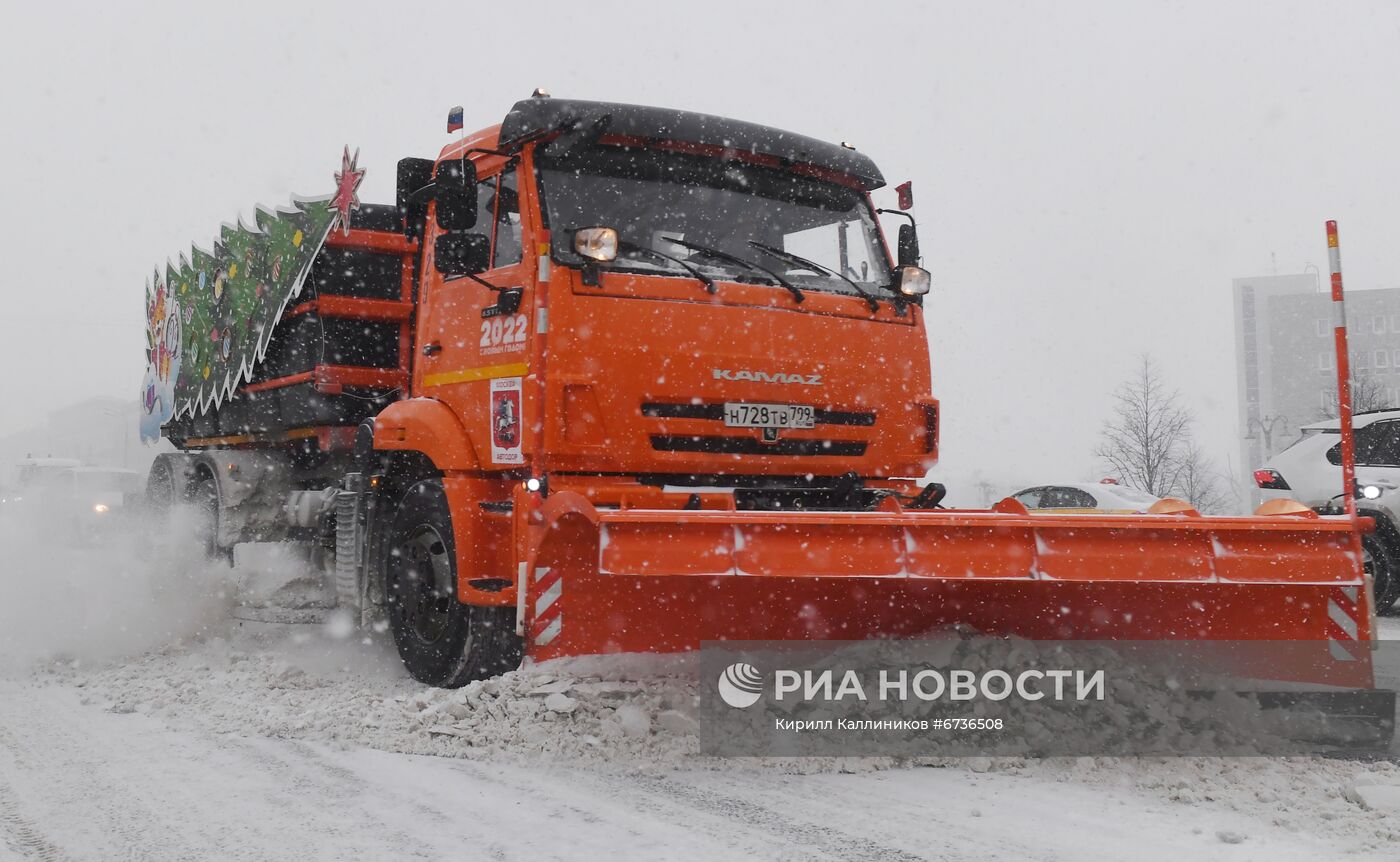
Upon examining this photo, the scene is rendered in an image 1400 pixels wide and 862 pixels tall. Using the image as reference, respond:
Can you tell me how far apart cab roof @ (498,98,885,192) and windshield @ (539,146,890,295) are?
0.10 meters

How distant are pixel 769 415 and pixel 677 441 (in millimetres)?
453

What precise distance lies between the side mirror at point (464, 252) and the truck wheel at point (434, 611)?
1.04m

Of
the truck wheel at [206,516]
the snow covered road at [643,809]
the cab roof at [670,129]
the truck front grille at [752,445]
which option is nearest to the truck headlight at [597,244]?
the cab roof at [670,129]

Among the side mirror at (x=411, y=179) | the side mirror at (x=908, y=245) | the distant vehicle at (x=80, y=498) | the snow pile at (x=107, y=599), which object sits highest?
the side mirror at (x=411, y=179)

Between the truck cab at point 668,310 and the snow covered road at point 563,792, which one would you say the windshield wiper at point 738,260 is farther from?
the snow covered road at point 563,792

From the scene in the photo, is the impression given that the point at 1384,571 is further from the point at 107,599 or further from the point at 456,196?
the point at 107,599

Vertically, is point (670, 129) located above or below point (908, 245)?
above

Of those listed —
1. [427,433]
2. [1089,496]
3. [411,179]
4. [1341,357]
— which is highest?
[411,179]

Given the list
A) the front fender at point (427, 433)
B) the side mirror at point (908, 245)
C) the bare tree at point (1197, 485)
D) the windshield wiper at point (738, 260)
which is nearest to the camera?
the windshield wiper at point (738, 260)

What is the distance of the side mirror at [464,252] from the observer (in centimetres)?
566

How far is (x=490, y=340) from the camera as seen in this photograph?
5566 millimetres

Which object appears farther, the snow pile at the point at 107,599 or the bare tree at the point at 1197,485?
the bare tree at the point at 1197,485

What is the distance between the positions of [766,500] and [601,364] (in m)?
0.96

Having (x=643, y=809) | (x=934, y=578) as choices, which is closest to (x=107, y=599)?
(x=643, y=809)
